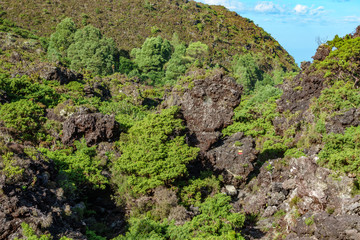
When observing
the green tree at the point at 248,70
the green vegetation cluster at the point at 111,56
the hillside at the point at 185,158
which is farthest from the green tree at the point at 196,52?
the hillside at the point at 185,158

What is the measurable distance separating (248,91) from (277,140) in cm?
3975

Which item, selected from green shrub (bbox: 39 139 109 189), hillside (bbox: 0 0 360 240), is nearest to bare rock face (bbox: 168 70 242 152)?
hillside (bbox: 0 0 360 240)

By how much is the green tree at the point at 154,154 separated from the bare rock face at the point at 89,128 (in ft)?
7.16

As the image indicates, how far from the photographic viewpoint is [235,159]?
90.2 feet

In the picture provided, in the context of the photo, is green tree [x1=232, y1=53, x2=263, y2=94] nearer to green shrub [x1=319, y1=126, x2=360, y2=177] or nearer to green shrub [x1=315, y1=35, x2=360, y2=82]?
green shrub [x1=315, y1=35, x2=360, y2=82]

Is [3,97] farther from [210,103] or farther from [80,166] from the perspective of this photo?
[210,103]

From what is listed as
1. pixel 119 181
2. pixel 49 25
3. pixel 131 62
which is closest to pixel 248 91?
pixel 131 62

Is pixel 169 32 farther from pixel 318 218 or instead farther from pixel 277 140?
pixel 318 218

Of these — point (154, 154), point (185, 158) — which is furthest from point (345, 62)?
point (154, 154)

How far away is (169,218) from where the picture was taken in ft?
62.9

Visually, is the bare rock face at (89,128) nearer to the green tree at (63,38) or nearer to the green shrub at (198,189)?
the green shrub at (198,189)

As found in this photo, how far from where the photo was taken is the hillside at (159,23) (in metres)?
90.2

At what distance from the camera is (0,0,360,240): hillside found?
16.0m

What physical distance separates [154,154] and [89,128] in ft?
26.1
